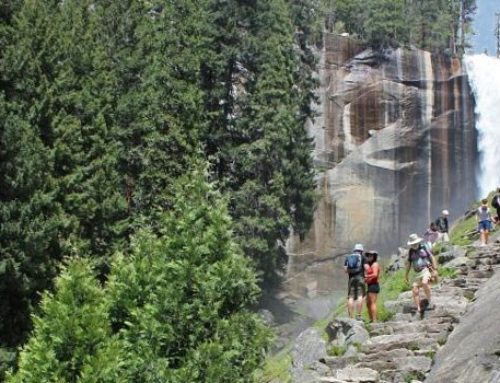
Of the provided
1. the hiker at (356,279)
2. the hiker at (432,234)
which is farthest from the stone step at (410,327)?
the hiker at (432,234)

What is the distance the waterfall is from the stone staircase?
29.5 metres

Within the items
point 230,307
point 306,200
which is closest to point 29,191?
point 230,307

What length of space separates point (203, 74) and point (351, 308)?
1585 cm

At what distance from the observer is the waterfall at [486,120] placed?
144 feet

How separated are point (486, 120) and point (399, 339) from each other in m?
35.0

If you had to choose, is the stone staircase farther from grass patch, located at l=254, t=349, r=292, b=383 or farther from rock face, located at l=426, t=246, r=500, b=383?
grass patch, located at l=254, t=349, r=292, b=383

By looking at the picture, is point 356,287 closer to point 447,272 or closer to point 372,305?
point 372,305

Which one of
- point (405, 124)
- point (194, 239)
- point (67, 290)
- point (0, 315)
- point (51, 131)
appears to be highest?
point (405, 124)

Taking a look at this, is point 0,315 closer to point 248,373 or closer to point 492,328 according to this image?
point 248,373

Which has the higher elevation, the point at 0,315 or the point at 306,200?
the point at 306,200

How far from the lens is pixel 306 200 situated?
30406 millimetres

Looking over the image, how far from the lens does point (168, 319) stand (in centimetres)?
1053

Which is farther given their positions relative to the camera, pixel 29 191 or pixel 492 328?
pixel 29 191

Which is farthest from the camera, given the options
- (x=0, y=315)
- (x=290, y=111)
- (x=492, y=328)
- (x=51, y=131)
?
(x=290, y=111)
